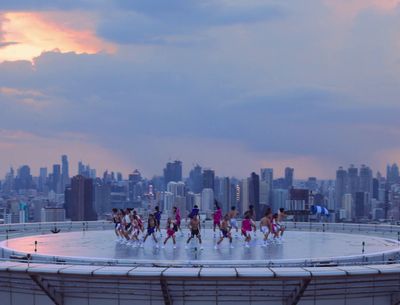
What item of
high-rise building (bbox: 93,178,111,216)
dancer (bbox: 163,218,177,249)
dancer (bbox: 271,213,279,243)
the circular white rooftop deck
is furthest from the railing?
high-rise building (bbox: 93,178,111,216)

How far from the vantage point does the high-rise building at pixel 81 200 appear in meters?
112

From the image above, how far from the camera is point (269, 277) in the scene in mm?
21156

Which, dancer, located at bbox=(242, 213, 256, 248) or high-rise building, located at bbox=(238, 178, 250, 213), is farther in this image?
high-rise building, located at bbox=(238, 178, 250, 213)

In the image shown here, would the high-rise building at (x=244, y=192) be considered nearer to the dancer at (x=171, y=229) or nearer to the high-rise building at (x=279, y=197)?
the high-rise building at (x=279, y=197)

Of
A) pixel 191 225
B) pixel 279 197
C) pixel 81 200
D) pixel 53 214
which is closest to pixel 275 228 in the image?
pixel 191 225

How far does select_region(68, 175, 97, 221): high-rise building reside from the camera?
11196 centimetres

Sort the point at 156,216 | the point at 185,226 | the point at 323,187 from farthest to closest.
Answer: the point at 323,187, the point at 185,226, the point at 156,216

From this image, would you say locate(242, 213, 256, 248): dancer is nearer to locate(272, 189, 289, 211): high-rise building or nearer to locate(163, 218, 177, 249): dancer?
locate(163, 218, 177, 249): dancer

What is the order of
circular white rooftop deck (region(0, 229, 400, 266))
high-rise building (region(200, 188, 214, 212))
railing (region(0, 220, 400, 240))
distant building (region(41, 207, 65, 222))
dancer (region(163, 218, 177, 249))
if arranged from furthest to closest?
distant building (region(41, 207, 65, 222)) → high-rise building (region(200, 188, 214, 212)) → railing (region(0, 220, 400, 240)) → dancer (region(163, 218, 177, 249)) → circular white rooftop deck (region(0, 229, 400, 266))

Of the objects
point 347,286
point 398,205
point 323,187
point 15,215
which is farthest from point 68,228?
point 323,187

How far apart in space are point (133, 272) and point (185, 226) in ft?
82.6

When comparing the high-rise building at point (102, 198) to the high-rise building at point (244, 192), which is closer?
the high-rise building at point (244, 192)

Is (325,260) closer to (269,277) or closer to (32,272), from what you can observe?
(269,277)

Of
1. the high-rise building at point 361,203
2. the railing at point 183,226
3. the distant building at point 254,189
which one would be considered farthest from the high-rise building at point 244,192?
the railing at point 183,226
